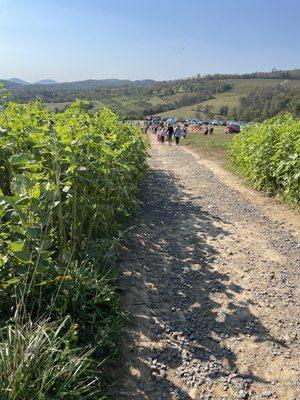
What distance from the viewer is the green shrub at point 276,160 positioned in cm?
897

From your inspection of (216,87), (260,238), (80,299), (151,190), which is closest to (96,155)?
(80,299)

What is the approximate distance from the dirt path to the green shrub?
3.76ft

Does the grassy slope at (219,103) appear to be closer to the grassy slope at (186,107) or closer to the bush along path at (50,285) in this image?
the grassy slope at (186,107)

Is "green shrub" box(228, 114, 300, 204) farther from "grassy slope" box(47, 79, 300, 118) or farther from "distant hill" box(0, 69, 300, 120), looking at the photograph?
"grassy slope" box(47, 79, 300, 118)

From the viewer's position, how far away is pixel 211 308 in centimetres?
456

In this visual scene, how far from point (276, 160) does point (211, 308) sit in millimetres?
6289

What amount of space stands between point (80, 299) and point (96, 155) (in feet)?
5.48

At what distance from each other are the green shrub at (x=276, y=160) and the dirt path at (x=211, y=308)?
45.1 inches

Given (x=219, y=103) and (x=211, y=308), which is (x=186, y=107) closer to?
(x=219, y=103)

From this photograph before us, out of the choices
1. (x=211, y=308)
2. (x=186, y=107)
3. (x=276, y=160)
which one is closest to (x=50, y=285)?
(x=211, y=308)

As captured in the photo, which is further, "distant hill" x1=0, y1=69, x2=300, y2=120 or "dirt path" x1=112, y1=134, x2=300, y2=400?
"distant hill" x1=0, y1=69, x2=300, y2=120

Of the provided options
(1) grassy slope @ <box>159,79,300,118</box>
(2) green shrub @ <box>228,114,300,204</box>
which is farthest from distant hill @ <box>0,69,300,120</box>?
(2) green shrub @ <box>228,114,300,204</box>

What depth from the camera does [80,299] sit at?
142 inches

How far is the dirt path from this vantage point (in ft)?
11.3
